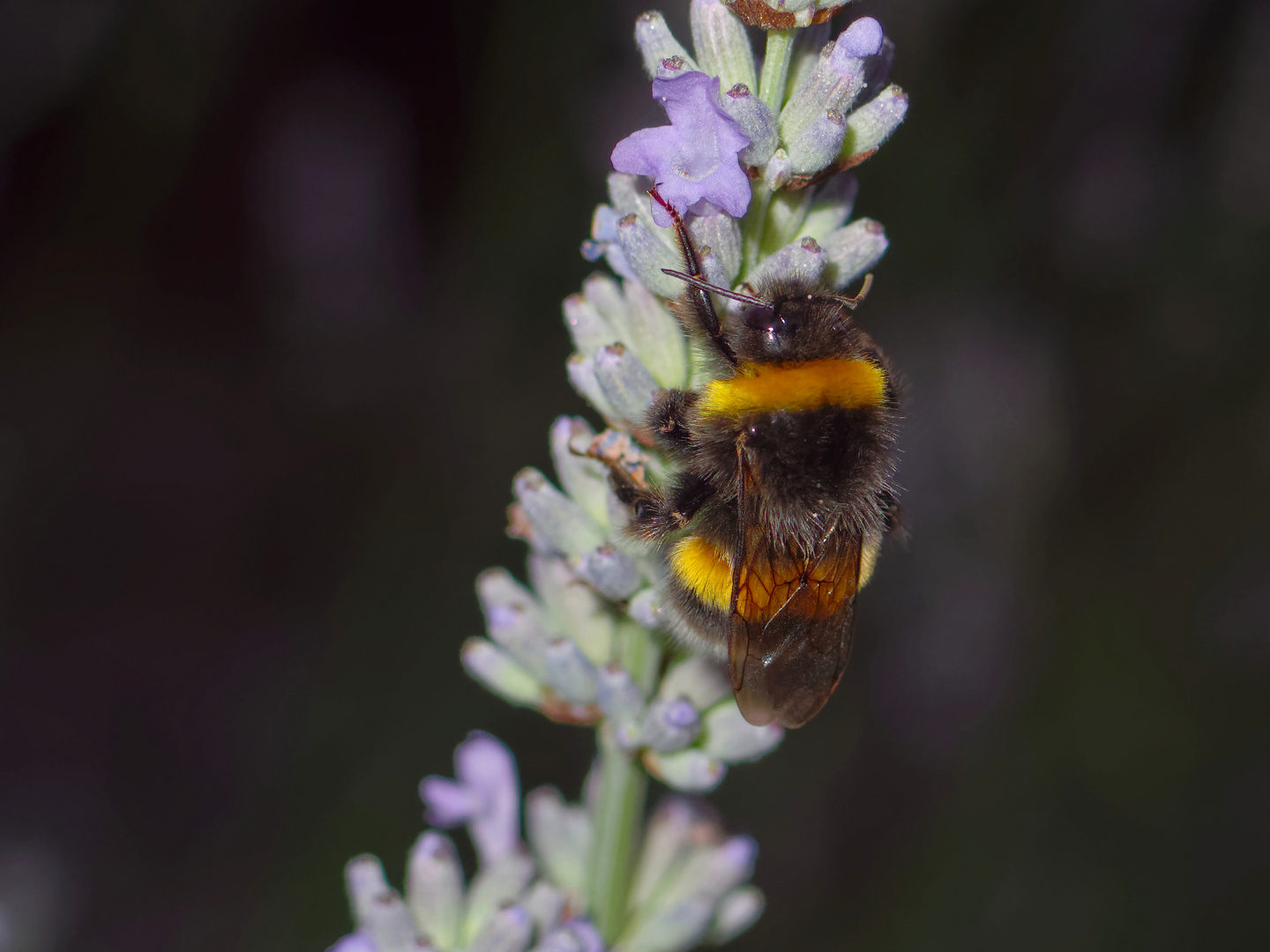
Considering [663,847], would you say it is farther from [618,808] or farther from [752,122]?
[752,122]

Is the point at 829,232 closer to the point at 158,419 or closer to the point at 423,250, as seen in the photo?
the point at 423,250

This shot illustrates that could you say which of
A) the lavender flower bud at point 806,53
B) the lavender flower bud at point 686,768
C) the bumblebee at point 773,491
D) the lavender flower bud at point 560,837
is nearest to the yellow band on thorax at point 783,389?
the bumblebee at point 773,491

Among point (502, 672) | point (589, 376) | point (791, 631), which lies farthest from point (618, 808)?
point (589, 376)

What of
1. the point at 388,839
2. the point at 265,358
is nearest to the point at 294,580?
the point at 265,358

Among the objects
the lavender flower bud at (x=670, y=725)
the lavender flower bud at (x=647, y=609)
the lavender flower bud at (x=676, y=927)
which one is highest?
the lavender flower bud at (x=647, y=609)

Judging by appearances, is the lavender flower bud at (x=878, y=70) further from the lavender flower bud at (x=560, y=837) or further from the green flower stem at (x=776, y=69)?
the lavender flower bud at (x=560, y=837)

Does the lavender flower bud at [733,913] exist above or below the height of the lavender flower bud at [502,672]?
below

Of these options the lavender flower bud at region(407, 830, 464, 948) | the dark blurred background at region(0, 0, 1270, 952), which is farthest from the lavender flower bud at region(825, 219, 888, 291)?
the dark blurred background at region(0, 0, 1270, 952)
